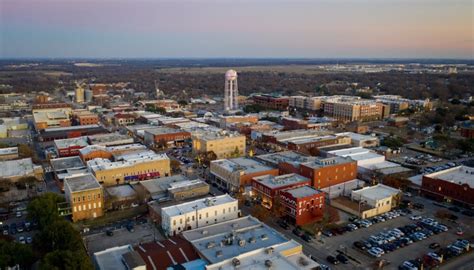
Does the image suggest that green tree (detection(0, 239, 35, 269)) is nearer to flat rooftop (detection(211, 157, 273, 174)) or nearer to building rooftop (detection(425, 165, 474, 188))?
flat rooftop (detection(211, 157, 273, 174))

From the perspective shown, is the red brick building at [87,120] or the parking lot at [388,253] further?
the red brick building at [87,120]

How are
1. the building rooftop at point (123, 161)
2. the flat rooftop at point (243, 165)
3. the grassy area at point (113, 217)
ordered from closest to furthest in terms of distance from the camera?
1. the grassy area at point (113, 217)
2. the flat rooftop at point (243, 165)
3. the building rooftop at point (123, 161)

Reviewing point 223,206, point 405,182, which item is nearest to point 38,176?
point 223,206

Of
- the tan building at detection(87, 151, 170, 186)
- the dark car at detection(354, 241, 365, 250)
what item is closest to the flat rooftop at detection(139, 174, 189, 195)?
the tan building at detection(87, 151, 170, 186)

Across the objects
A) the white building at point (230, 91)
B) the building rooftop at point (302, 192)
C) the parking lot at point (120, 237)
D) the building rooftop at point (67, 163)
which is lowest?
the parking lot at point (120, 237)

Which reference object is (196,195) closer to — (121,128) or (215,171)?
(215,171)

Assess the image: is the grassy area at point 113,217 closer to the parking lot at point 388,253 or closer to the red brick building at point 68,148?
the parking lot at point 388,253

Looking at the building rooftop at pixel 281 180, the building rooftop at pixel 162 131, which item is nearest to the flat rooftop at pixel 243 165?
the building rooftop at pixel 281 180
